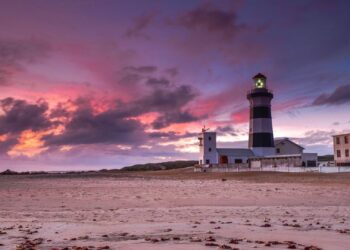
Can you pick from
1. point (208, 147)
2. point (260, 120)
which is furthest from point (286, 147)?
point (208, 147)

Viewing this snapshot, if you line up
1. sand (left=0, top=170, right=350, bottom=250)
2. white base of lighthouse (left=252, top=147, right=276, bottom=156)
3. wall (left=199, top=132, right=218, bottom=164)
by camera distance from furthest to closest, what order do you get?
wall (left=199, top=132, right=218, bottom=164) → white base of lighthouse (left=252, top=147, right=276, bottom=156) → sand (left=0, top=170, right=350, bottom=250)

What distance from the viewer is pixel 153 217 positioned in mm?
14844

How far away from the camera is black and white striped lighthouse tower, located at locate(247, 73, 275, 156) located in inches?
3094

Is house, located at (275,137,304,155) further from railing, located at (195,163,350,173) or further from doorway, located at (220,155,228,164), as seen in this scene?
railing, located at (195,163,350,173)

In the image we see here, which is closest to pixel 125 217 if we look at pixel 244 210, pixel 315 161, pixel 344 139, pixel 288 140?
pixel 244 210

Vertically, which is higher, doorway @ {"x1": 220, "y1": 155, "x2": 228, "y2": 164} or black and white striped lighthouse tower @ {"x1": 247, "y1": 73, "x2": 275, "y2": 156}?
black and white striped lighthouse tower @ {"x1": 247, "y1": 73, "x2": 275, "y2": 156}

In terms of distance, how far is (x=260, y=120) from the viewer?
78.2 m

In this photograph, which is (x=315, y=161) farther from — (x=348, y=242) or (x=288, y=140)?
(x=348, y=242)

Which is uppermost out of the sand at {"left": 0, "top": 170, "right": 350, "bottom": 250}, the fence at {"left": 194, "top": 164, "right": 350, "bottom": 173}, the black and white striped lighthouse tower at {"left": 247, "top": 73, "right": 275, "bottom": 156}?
the black and white striped lighthouse tower at {"left": 247, "top": 73, "right": 275, "bottom": 156}

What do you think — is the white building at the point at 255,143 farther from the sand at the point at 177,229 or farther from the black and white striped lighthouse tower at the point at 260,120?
the sand at the point at 177,229

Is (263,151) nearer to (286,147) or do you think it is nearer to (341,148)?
(286,147)

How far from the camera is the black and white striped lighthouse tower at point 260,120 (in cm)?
7857

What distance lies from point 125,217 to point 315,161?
6187 centimetres

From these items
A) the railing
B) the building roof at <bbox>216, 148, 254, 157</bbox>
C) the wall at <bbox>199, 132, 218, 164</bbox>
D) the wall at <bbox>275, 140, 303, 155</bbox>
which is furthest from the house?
the railing
